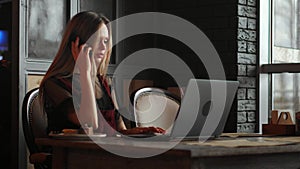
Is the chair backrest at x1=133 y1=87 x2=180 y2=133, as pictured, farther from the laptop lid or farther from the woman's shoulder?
the laptop lid

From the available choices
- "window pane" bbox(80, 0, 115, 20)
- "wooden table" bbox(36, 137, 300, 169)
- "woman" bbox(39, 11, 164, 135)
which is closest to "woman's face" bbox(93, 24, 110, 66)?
"woman" bbox(39, 11, 164, 135)

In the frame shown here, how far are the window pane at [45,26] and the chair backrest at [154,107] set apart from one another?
3.23 ft

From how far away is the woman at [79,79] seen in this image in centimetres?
242

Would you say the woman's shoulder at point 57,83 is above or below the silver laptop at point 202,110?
above

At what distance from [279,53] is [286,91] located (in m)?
0.28

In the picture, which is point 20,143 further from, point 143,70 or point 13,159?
point 143,70

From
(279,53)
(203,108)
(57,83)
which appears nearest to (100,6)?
(279,53)

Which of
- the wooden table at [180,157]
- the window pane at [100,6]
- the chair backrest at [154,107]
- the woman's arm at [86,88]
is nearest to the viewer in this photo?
the wooden table at [180,157]

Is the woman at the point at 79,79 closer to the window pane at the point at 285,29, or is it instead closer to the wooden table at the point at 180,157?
the wooden table at the point at 180,157

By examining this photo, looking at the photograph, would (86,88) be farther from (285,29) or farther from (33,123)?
(285,29)

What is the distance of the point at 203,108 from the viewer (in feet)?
6.89

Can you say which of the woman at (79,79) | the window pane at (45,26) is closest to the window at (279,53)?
the window pane at (45,26)

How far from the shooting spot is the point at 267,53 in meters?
4.12

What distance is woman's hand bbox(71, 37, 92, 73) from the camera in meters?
2.47
